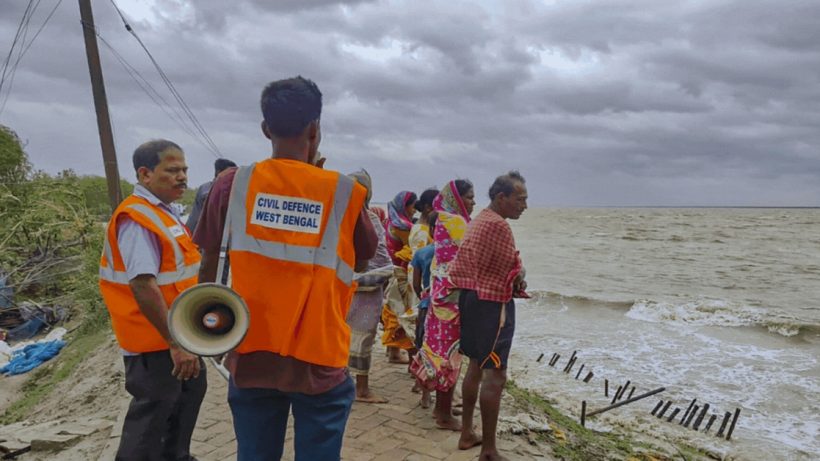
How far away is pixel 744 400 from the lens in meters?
7.84

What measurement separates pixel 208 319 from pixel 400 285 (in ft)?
11.4

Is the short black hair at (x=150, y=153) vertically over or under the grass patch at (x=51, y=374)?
over

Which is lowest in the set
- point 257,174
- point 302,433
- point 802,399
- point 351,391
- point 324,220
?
point 802,399

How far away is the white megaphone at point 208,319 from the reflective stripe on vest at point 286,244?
17cm

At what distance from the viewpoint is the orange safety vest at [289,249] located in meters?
1.79

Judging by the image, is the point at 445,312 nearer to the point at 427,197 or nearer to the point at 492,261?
the point at 492,261

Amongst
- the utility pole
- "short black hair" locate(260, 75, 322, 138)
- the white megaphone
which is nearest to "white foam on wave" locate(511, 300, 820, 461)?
the white megaphone

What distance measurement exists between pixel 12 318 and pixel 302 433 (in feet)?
36.4

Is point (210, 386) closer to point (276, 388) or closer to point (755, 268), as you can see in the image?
point (276, 388)

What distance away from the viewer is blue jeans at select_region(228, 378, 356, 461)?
1872 millimetres

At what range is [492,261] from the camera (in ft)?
11.2

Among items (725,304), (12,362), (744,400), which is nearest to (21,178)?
(12,362)

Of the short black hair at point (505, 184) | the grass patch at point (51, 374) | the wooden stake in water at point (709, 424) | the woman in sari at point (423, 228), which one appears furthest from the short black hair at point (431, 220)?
the grass patch at point (51, 374)

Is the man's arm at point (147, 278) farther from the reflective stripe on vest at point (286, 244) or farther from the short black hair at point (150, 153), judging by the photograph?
the reflective stripe on vest at point (286, 244)
